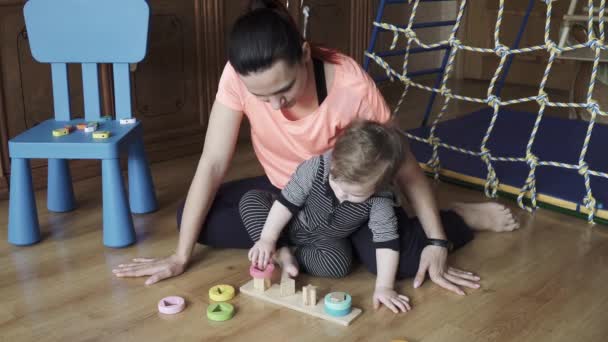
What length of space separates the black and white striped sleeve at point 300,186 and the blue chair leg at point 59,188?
0.75 meters

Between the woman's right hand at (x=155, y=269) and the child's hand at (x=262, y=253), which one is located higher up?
the child's hand at (x=262, y=253)

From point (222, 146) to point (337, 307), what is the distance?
1.38ft

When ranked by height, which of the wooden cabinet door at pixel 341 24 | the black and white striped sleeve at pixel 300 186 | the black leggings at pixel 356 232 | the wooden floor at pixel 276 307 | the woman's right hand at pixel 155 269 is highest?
the wooden cabinet door at pixel 341 24

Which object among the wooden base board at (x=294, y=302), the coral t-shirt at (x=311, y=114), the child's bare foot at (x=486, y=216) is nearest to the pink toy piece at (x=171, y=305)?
the wooden base board at (x=294, y=302)

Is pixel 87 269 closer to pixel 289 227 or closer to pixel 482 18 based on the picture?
pixel 289 227

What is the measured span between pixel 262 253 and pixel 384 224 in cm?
26

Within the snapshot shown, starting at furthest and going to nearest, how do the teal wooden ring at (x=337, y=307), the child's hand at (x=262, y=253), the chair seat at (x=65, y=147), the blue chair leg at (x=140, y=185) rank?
the blue chair leg at (x=140, y=185)
the chair seat at (x=65, y=147)
the child's hand at (x=262, y=253)
the teal wooden ring at (x=337, y=307)

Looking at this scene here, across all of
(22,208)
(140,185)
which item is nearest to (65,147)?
(22,208)

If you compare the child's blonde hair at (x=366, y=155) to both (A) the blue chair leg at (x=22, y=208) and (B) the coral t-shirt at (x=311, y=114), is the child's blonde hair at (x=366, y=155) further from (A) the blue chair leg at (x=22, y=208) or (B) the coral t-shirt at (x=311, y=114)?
(A) the blue chair leg at (x=22, y=208)

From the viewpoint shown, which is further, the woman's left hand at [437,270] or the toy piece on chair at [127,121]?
the toy piece on chair at [127,121]

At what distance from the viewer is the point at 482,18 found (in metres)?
3.78

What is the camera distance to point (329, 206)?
4.18 feet

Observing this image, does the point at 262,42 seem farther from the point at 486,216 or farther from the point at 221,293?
the point at 486,216

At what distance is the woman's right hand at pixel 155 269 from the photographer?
4.36 feet
